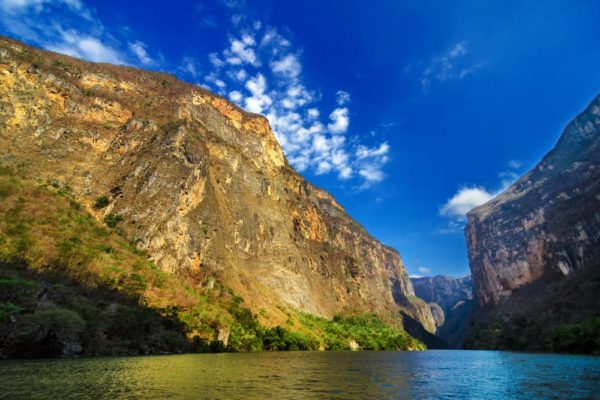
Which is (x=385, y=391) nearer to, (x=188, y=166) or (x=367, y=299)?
(x=188, y=166)

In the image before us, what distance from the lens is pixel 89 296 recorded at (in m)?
43.8

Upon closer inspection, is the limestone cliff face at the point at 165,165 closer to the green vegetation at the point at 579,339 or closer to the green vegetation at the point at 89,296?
the green vegetation at the point at 89,296

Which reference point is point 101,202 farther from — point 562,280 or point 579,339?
point 562,280

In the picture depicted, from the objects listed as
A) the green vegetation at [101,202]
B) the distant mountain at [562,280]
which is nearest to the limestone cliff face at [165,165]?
the green vegetation at [101,202]

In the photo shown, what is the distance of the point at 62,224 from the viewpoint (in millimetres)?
52812

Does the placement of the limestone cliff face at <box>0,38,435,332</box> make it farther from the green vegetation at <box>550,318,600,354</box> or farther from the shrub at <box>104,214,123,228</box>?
the green vegetation at <box>550,318,600,354</box>

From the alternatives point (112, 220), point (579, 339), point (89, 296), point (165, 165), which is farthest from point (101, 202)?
point (579, 339)

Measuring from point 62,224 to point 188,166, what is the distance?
32731 mm

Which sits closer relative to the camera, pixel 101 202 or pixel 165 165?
pixel 101 202

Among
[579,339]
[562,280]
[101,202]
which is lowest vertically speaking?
[579,339]

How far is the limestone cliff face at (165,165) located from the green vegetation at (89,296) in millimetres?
6197


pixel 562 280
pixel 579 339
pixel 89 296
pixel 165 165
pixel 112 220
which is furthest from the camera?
pixel 562 280

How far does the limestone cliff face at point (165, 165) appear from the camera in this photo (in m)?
69.4

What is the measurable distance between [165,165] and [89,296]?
4034cm
